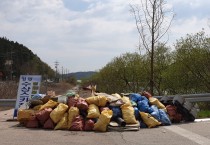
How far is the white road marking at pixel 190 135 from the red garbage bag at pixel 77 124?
2338 millimetres

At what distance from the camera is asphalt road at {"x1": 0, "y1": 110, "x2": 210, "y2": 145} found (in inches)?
350

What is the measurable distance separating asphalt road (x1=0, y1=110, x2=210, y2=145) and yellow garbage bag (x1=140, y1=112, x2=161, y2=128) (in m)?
0.18

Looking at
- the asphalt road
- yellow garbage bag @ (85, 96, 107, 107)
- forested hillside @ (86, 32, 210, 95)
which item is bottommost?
the asphalt road

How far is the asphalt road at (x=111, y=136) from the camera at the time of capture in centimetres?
888

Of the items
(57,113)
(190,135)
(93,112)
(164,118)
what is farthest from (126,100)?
(190,135)

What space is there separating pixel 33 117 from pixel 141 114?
116 inches

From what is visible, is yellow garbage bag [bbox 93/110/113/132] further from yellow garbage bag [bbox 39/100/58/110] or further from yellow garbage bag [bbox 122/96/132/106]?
yellow garbage bag [bbox 39/100/58/110]

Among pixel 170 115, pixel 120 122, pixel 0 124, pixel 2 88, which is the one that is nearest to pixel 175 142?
pixel 120 122

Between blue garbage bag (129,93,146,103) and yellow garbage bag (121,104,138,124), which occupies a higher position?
blue garbage bag (129,93,146,103)

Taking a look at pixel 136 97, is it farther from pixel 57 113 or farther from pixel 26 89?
pixel 26 89

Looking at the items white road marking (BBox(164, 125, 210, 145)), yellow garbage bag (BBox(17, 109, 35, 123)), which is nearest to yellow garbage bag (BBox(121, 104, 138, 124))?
white road marking (BBox(164, 125, 210, 145))

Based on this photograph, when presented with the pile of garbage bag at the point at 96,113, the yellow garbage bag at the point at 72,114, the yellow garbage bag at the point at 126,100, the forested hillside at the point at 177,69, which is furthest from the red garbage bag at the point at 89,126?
the forested hillside at the point at 177,69

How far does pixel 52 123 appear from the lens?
10.9m

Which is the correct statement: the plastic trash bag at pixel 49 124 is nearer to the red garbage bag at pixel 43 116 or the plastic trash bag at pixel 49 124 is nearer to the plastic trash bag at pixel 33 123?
the red garbage bag at pixel 43 116
